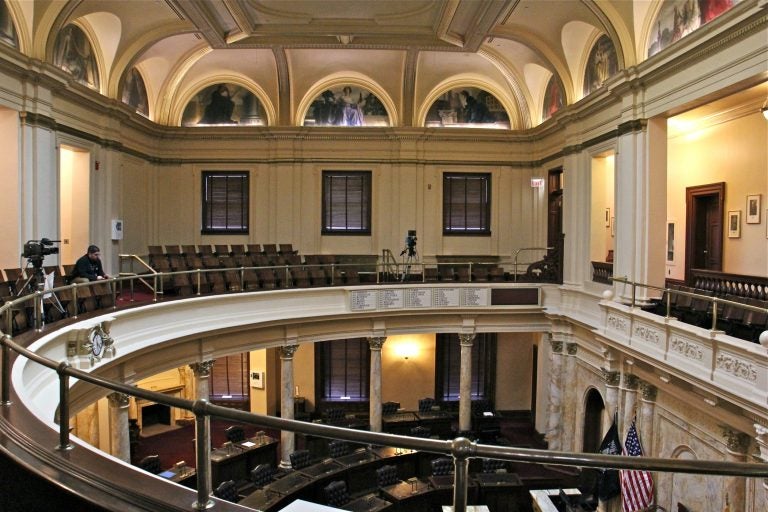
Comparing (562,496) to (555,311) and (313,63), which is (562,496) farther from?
(313,63)

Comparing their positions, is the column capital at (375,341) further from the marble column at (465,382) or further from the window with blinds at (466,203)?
the window with blinds at (466,203)

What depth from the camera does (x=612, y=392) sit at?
1334 cm

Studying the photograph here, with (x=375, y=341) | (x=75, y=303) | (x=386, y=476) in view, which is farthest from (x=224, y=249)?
(x=75, y=303)

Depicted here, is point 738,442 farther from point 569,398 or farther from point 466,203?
point 466,203

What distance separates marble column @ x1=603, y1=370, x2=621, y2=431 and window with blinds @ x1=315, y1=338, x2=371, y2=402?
9.75m

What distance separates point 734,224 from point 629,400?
543 cm

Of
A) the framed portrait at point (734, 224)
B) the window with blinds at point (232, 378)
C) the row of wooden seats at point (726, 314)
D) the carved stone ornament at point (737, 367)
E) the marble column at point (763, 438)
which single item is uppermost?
the framed portrait at point (734, 224)

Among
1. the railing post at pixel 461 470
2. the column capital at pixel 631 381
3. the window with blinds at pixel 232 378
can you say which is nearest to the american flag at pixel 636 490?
the column capital at pixel 631 381

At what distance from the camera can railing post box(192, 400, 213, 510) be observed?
238 cm

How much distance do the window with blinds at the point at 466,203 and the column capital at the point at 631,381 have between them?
9.41m

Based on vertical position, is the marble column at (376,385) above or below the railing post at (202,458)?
below

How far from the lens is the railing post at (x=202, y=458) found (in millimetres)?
2383

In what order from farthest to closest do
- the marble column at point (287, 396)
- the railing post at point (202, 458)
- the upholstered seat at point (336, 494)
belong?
1. the marble column at point (287, 396)
2. the upholstered seat at point (336, 494)
3. the railing post at point (202, 458)

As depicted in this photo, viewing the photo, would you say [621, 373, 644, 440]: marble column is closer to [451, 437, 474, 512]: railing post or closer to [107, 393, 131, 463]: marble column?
[107, 393, 131, 463]: marble column
